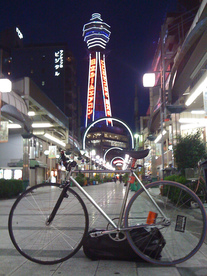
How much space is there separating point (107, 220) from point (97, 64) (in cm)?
11875

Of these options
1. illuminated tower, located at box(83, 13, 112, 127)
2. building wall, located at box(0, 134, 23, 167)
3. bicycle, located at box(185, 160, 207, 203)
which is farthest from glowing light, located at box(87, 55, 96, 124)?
bicycle, located at box(185, 160, 207, 203)

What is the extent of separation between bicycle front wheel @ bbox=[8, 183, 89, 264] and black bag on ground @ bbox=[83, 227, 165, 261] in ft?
0.68

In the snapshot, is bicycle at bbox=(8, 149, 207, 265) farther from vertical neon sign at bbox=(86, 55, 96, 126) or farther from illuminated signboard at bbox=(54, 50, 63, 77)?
vertical neon sign at bbox=(86, 55, 96, 126)

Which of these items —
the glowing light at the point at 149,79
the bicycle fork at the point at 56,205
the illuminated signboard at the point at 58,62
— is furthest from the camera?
the illuminated signboard at the point at 58,62

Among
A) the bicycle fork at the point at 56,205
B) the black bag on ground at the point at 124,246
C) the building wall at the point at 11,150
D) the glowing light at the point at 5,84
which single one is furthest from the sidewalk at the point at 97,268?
the building wall at the point at 11,150

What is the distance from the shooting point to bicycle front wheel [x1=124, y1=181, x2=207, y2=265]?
3.58 meters

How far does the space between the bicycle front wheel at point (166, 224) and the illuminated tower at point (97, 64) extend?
108m

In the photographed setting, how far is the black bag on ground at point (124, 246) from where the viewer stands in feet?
11.9

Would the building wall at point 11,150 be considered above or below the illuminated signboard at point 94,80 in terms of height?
below

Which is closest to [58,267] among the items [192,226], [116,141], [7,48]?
[192,226]

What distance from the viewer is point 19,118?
21609 millimetres

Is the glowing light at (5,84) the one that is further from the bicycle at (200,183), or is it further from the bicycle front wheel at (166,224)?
the bicycle front wheel at (166,224)

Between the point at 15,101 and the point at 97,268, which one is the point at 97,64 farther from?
the point at 97,268

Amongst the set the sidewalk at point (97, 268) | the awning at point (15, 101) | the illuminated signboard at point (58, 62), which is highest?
the illuminated signboard at point (58, 62)
